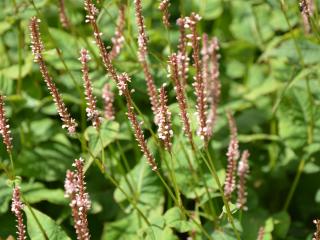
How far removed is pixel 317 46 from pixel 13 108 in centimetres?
160

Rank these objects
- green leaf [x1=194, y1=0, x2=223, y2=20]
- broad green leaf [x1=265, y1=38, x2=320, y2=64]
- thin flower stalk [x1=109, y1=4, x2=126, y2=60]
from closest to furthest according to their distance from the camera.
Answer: thin flower stalk [x1=109, y1=4, x2=126, y2=60], broad green leaf [x1=265, y1=38, x2=320, y2=64], green leaf [x1=194, y1=0, x2=223, y2=20]

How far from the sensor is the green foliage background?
2.92 meters

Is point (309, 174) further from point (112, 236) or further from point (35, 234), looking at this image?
point (35, 234)

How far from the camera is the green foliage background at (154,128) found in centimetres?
292

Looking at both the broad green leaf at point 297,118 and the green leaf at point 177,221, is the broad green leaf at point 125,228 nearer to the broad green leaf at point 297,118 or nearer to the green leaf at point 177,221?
the green leaf at point 177,221

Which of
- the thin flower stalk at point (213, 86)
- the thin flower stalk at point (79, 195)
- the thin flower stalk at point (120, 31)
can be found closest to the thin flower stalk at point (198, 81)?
the thin flower stalk at point (79, 195)

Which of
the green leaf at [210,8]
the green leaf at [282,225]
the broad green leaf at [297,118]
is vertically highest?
the green leaf at [210,8]

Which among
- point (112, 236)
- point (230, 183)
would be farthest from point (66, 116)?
point (112, 236)

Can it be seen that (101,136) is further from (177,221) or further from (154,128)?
(154,128)

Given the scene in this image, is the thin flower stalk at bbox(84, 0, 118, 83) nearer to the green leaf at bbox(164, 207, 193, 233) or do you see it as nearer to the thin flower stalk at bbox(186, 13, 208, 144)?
the thin flower stalk at bbox(186, 13, 208, 144)

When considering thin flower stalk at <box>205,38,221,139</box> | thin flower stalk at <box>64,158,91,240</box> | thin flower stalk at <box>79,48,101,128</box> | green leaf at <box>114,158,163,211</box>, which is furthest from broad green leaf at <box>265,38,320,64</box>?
thin flower stalk at <box>64,158,91,240</box>

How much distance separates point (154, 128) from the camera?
3480mm

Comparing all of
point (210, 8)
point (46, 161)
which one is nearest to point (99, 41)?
point (46, 161)

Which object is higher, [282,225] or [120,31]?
[120,31]
